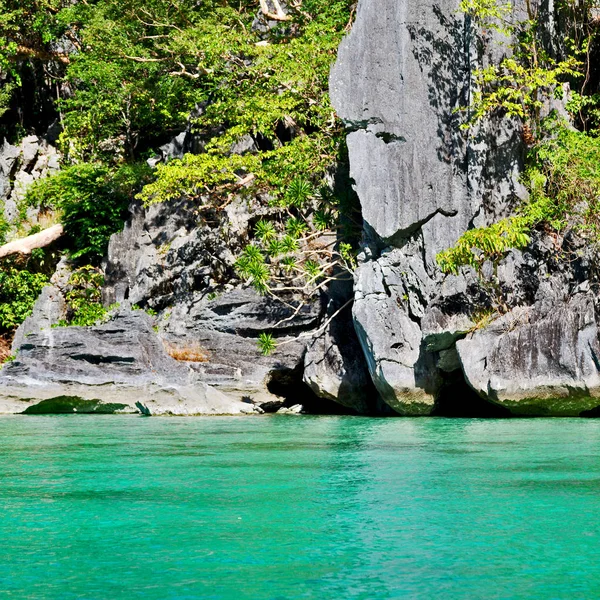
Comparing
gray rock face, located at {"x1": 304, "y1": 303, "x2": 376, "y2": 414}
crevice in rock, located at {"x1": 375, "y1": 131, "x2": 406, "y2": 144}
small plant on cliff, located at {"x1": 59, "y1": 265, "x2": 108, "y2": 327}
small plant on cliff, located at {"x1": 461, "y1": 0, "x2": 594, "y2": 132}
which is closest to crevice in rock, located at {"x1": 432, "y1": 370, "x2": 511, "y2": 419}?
gray rock face, located at {"x1": 304, "y1": 303, "x2": 376, "y2": 414}

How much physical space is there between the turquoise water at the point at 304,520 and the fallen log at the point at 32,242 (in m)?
12.6

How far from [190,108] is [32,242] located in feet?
16.8

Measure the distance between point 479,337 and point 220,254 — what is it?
276 inches

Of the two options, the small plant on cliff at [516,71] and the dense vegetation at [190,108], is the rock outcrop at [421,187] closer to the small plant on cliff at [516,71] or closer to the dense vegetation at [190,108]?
the small plant on cliff at [516,71]

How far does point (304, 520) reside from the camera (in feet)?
17.4

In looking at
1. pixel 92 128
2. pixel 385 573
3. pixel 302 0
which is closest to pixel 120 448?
pixel 385 573

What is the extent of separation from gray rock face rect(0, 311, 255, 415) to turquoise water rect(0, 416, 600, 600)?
5500 mm

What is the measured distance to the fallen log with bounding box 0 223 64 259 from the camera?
70.5 feet

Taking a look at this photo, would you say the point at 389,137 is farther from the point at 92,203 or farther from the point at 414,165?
the point at 92,203

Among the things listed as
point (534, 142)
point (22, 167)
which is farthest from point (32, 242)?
point (534, 142)

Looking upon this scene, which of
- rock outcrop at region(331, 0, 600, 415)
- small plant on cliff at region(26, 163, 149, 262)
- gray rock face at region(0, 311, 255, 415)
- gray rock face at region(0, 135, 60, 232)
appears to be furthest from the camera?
gray rock face at region(0, 135, 60, 232)

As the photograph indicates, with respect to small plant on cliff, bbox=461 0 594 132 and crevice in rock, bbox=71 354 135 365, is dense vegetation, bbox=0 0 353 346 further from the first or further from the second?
small plant on cliff, bbox=461 0 594 132

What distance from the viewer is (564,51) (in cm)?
1538

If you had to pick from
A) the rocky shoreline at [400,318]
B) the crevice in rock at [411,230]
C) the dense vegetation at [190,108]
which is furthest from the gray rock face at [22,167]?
the crevice in rock at [411,230]
